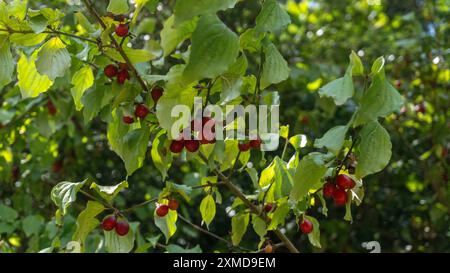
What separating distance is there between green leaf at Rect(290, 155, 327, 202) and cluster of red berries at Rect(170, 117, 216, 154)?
0.19 metres

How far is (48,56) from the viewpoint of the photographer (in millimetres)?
1272

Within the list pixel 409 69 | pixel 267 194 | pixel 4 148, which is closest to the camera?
pixel 267 194

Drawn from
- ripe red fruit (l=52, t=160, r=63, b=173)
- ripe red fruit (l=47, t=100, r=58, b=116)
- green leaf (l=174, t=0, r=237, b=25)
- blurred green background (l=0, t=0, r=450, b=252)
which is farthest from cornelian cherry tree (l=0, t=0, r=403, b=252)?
ripe red fruit (l=52, t=160, r=63, b=173)

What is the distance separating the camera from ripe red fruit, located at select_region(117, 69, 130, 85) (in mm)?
1374

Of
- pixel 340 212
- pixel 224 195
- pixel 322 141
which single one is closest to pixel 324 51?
pixel 340 212

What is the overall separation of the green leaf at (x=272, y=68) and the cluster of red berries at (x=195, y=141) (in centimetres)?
14

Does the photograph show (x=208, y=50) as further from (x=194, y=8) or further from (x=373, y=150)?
(x=373, y=150)

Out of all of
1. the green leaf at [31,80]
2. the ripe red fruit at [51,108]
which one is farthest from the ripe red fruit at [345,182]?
the ripe red fruit at [51,108]

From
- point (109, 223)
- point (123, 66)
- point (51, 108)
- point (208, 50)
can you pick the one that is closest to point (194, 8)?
point (208, 50)

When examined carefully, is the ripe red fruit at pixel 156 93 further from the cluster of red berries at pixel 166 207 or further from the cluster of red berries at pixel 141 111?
the cluster of red berries at pixel 166 207

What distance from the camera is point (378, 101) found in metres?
1.08

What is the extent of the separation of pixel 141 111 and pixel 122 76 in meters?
0.09

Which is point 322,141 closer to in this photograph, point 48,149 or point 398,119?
point 48,149
